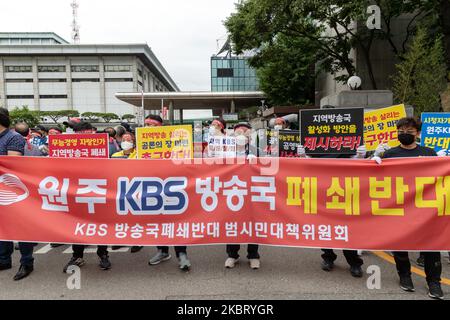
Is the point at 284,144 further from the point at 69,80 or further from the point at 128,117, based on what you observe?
the point at 69,80

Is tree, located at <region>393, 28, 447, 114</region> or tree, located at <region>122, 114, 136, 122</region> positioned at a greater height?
tree, located at <region>122, 114, 136, 122</region>

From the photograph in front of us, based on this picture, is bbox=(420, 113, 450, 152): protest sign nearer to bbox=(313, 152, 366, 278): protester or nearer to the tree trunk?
bbox=(313, 152, 366, 278): protester

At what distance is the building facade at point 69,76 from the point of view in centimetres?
6612

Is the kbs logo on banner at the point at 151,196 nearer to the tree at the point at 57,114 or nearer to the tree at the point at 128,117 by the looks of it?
the tree at the point at 57,114

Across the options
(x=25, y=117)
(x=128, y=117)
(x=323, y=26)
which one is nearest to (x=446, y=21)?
(x=323, y=26)

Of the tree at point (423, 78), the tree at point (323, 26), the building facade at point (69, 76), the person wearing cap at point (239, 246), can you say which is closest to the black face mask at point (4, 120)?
the person wearing cap at point (239, 246)

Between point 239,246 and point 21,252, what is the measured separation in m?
2.70

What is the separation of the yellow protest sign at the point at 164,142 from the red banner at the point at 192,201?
3.71ft

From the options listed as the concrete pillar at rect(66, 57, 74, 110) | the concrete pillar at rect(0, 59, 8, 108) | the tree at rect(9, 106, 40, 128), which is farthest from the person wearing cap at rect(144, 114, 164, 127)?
the concrete pillar at rect(0, 59, 8, 108)

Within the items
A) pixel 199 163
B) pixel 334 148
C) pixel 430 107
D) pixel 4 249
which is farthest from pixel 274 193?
pixel 430 107

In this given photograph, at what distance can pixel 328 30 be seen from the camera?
2144cm

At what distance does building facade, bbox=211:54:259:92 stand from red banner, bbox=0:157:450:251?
57.7 meters

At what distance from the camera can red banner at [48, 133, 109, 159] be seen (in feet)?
16.5

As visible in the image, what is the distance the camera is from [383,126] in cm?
553
